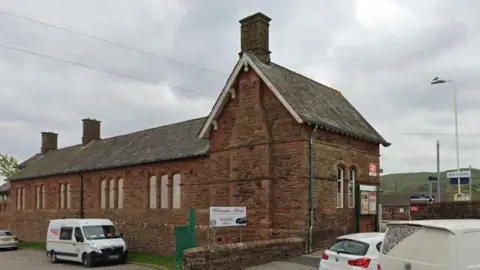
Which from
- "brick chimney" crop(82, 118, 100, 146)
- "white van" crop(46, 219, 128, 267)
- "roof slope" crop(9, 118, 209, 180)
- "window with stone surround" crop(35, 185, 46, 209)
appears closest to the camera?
"white van" crop(46, 219, 128, 267)

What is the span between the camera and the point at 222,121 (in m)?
23.4

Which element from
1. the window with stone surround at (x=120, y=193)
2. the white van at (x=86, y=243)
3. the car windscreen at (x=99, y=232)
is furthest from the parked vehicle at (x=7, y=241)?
the car windscreen at (x=99, y=232)

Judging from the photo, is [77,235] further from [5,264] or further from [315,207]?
[315,207]

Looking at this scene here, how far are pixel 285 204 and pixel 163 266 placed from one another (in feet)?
23.3

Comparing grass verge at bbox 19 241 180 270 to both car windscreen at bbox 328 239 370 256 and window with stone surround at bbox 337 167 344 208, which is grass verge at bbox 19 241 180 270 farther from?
car windscreen at bbox 328 239 370 256

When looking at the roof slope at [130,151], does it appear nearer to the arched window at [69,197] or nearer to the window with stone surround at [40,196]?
the window with stone surround at [40,196]

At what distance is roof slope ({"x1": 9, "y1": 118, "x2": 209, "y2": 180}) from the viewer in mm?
29478

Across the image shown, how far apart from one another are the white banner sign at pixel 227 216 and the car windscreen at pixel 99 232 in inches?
386

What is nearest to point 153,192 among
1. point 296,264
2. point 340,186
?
point 340,186

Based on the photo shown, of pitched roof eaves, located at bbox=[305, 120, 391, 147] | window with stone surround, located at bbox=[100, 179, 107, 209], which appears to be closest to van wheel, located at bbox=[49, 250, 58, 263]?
window with stone surround, located at bbox=[100, 179, 107, 209]

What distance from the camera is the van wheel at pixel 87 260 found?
24733 millimetres

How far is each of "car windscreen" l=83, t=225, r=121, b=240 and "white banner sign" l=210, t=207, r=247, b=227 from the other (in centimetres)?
980

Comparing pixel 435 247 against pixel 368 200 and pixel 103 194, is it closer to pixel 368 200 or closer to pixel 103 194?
pixel 368 200

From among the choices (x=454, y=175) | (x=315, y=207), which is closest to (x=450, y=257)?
(x=315, y=207)
